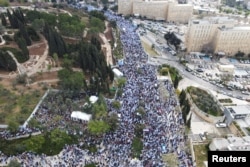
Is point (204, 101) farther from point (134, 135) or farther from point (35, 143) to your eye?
point (35, 143)

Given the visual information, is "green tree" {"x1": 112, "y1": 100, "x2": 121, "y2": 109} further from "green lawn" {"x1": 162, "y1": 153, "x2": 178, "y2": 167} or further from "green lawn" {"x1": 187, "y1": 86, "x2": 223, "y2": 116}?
"green lawn" {"x1": 187, "y1": 86, "x2": 223, "y2": 116}

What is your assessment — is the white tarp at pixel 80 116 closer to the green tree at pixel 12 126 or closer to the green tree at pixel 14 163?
the green tree at pixel 12 126

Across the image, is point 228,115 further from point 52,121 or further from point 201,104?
point 52,121

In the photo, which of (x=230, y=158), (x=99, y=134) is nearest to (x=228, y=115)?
(x=99, y=134)

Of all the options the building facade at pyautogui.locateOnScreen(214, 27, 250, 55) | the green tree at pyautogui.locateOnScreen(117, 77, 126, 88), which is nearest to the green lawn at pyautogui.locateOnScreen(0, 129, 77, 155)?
the green tree at pyautogui.locateOnScreen(117, 77, 126, 88)

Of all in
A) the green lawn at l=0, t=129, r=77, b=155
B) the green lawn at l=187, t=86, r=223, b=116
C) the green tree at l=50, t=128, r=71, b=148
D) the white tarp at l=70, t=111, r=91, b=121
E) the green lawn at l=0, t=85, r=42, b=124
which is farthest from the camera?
the green lawn at l=187, t=86, r=223, b=116
